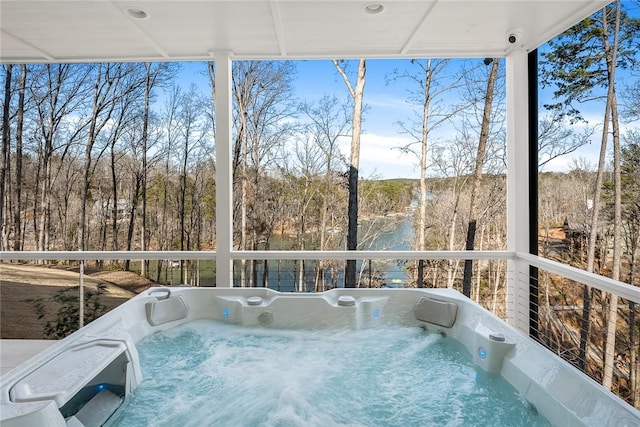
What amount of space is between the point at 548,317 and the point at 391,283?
1.72 meters

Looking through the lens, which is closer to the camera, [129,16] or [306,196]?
[129,16]

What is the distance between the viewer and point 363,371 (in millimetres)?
1645

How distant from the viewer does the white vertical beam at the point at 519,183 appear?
8.26 ft

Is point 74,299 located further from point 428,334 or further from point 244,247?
point 428,334

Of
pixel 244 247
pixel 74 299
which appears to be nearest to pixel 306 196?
pixel 244 247

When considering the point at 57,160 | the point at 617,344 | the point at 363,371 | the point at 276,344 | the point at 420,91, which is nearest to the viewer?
the point at 363,371

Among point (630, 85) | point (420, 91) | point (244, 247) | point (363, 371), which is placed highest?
point (420, 91)

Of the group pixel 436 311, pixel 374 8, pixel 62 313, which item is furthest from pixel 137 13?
pixel 62 313

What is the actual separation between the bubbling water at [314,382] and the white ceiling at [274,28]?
179 cm

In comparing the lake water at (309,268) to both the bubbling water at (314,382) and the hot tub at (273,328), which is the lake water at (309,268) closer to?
the hot tub at (273,328)

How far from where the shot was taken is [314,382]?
154 centimetres

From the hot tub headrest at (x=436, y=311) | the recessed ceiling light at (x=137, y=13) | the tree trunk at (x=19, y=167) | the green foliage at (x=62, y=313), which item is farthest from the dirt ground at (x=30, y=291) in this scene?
the hot tub headrest at (x=436, y=311)

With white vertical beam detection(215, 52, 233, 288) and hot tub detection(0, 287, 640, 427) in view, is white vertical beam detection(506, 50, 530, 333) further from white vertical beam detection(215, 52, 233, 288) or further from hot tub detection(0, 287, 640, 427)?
white vertical beam detection(215, 52, 233, 288)

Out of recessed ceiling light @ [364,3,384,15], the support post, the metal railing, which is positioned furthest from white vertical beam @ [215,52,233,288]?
the support post
